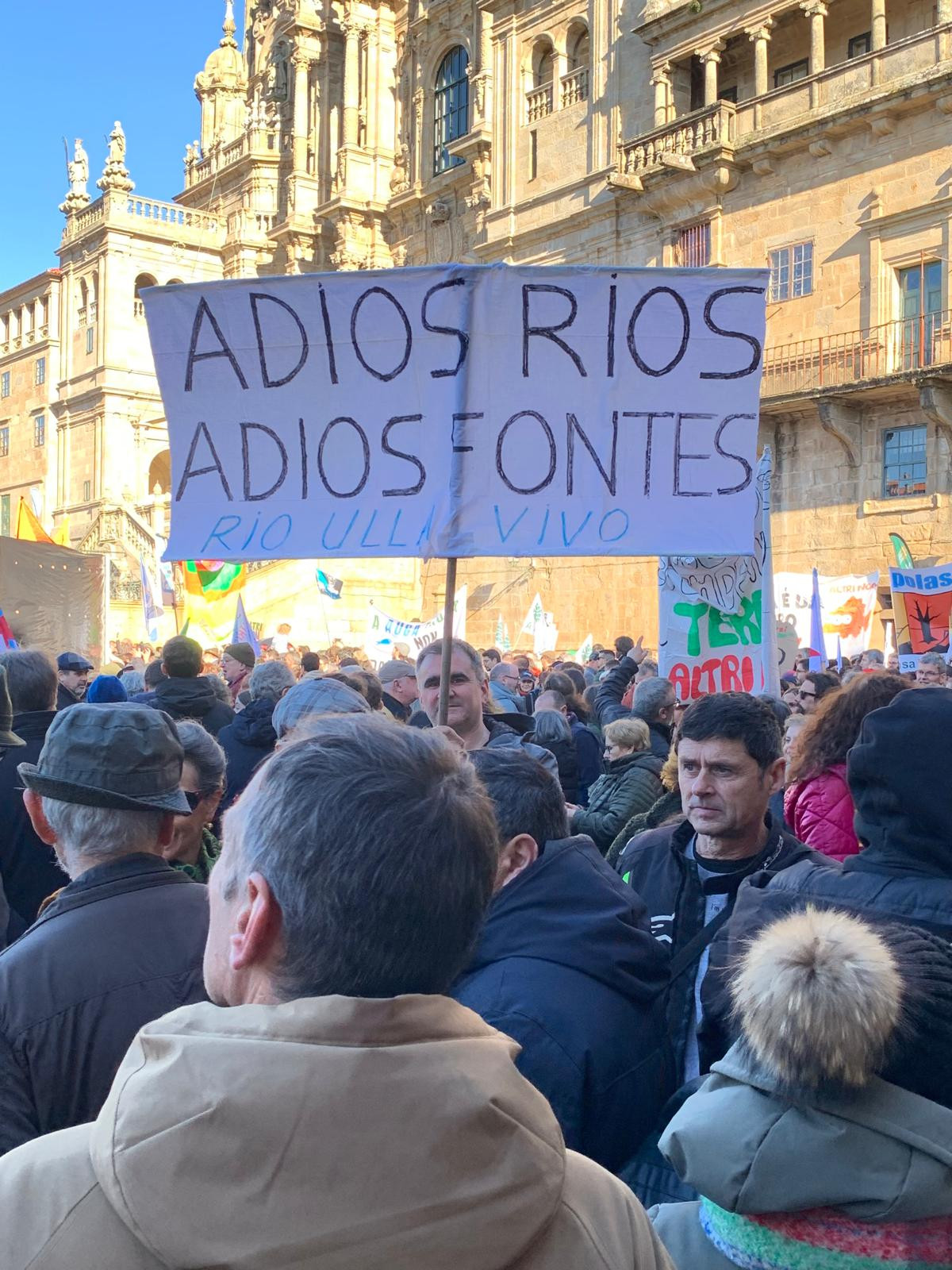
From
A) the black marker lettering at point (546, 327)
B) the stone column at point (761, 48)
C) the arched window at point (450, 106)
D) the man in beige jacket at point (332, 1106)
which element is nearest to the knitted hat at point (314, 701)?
the black marker lettering at point (546, 327)

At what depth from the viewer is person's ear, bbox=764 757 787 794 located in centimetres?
320

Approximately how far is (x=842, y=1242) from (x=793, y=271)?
22.3m

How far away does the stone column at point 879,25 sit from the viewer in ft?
65.6

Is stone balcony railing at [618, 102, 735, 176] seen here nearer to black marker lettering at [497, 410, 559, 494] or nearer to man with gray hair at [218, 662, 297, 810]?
man with gray hair at [218, 662, 297, 810]

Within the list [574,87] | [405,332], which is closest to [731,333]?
[405,332]

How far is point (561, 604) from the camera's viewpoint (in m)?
25.6

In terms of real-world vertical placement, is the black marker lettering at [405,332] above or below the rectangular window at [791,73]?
below

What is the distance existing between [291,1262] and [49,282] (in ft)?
151

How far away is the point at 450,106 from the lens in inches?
1255

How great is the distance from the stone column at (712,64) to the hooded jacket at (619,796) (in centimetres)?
2097

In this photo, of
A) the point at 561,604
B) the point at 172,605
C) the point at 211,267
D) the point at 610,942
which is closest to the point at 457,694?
the point at 610,942

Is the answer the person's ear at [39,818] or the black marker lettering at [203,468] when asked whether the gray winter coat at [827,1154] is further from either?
the black marker lettering at [203,468]

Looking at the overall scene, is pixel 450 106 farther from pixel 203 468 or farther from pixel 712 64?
pixel 203 468

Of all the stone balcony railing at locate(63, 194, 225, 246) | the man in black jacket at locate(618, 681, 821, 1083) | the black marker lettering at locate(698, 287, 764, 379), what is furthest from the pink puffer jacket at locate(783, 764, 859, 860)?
the stone balcony railing at locate(63, 194, 225, 246)
